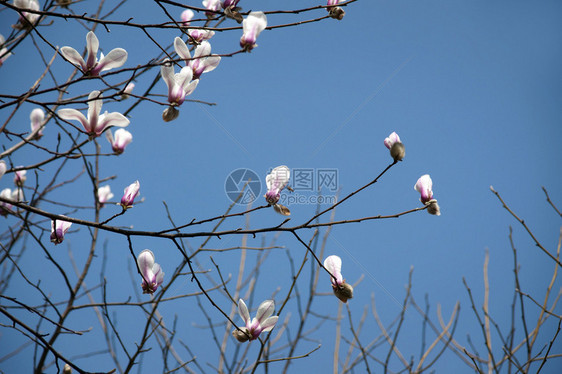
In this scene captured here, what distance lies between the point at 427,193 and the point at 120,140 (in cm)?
101

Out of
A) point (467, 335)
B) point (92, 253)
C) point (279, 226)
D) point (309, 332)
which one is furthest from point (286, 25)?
point (309, 332)

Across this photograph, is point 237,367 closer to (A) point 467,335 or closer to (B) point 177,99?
(A) point 467,335

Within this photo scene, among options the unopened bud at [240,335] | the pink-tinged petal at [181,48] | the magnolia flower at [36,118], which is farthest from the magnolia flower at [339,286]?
the magnolia flower at [36,118]

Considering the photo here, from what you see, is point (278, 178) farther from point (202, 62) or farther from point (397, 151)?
point (202, 62)

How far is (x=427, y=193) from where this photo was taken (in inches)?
50.0

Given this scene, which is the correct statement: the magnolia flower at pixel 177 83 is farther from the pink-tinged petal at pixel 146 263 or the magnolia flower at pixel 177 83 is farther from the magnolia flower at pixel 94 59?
the pink-tinged petal at pixel 146 263

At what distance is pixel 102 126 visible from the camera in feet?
3.93

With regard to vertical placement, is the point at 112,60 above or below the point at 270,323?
above

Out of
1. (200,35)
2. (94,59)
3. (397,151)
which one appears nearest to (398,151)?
(397,151)

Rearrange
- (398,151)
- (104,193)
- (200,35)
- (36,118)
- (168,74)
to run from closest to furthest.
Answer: (398,151) → (168,74) → (200,35) → (36,118) → (104,193)

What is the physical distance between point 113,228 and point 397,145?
0.75 metres

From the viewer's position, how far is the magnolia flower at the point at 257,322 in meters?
1.23

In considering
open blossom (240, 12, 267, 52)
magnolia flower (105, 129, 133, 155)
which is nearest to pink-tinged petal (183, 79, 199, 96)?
open blossom (240, 12, 267, 52)

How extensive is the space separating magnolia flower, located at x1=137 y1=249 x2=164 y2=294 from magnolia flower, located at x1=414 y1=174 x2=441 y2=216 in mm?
842
